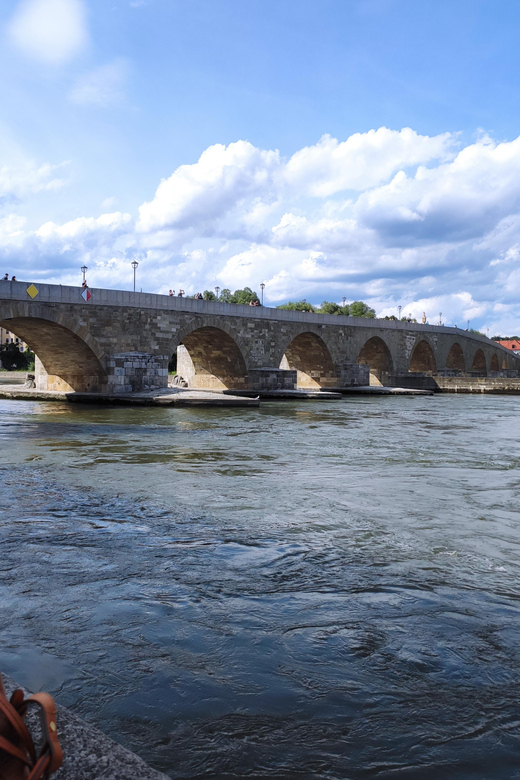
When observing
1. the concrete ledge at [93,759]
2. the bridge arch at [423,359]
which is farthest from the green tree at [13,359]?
the concrete ledge at [93,759]

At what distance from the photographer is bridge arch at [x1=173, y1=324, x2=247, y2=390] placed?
2447cm

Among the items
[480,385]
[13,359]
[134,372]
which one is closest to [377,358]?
[480,385]

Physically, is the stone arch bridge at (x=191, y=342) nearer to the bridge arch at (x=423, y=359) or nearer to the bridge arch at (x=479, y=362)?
the bridge arch at (x=423, y=359)

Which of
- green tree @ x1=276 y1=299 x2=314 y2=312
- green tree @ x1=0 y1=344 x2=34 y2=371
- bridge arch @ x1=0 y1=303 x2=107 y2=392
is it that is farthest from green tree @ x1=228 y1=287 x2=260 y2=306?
bridge arch @ x1=0 y1=303 x2=107 y2=392

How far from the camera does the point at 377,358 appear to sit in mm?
35531

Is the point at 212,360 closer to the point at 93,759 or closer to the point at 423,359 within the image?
the point at 423,359

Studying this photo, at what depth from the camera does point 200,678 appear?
8.32ft

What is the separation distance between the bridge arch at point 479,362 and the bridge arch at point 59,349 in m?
33.1

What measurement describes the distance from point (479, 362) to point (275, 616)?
161 feet

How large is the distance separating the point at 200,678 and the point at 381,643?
0.79 meters

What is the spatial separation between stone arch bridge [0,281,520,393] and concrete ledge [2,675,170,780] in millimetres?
16611

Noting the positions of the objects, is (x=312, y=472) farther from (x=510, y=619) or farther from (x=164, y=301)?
(x=164, y=301)

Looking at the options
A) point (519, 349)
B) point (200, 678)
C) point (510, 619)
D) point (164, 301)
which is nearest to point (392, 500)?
point (510, 619)

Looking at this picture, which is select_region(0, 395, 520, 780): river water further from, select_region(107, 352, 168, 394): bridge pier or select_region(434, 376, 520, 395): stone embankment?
select_region(434, 376, 520, 395): stone embankment
